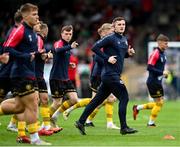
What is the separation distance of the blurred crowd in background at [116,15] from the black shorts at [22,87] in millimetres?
23973

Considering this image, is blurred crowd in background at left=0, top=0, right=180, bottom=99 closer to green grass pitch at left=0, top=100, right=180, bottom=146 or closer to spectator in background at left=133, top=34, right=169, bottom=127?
green grass pitch at left=0, top=100, right=180, bottom=146

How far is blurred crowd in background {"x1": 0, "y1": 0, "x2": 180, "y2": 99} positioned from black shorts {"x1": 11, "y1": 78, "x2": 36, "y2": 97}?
78.7ft

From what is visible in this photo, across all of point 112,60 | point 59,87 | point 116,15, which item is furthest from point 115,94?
point 116,15

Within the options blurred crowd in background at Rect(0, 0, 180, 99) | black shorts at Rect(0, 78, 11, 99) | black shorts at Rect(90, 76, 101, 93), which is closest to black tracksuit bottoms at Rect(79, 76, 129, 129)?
black shorts at Rect(0, 78, 11, 99)

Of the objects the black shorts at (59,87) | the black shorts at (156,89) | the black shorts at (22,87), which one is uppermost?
the black shorts at (22,87)

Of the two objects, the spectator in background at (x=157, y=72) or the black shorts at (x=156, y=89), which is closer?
the spectator in background at (x=157, y=72)

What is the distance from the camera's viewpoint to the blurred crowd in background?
4006 cm

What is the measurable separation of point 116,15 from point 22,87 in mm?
26690

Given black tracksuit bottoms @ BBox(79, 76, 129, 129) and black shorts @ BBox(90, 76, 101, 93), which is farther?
black shorts @ BBox(90, 76, 101, 93)

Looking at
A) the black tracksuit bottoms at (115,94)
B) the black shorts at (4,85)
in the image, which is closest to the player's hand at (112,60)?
the black tracksuit bottoms at (115,94)

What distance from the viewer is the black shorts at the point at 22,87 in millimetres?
15094

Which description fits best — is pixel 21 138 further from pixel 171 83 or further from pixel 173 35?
pixel 173 35

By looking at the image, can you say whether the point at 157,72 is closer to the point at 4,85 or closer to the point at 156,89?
the point at 156,89

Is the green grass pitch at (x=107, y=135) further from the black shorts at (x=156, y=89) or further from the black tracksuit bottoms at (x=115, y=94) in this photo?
the black shorts at (x=156, y=89)
